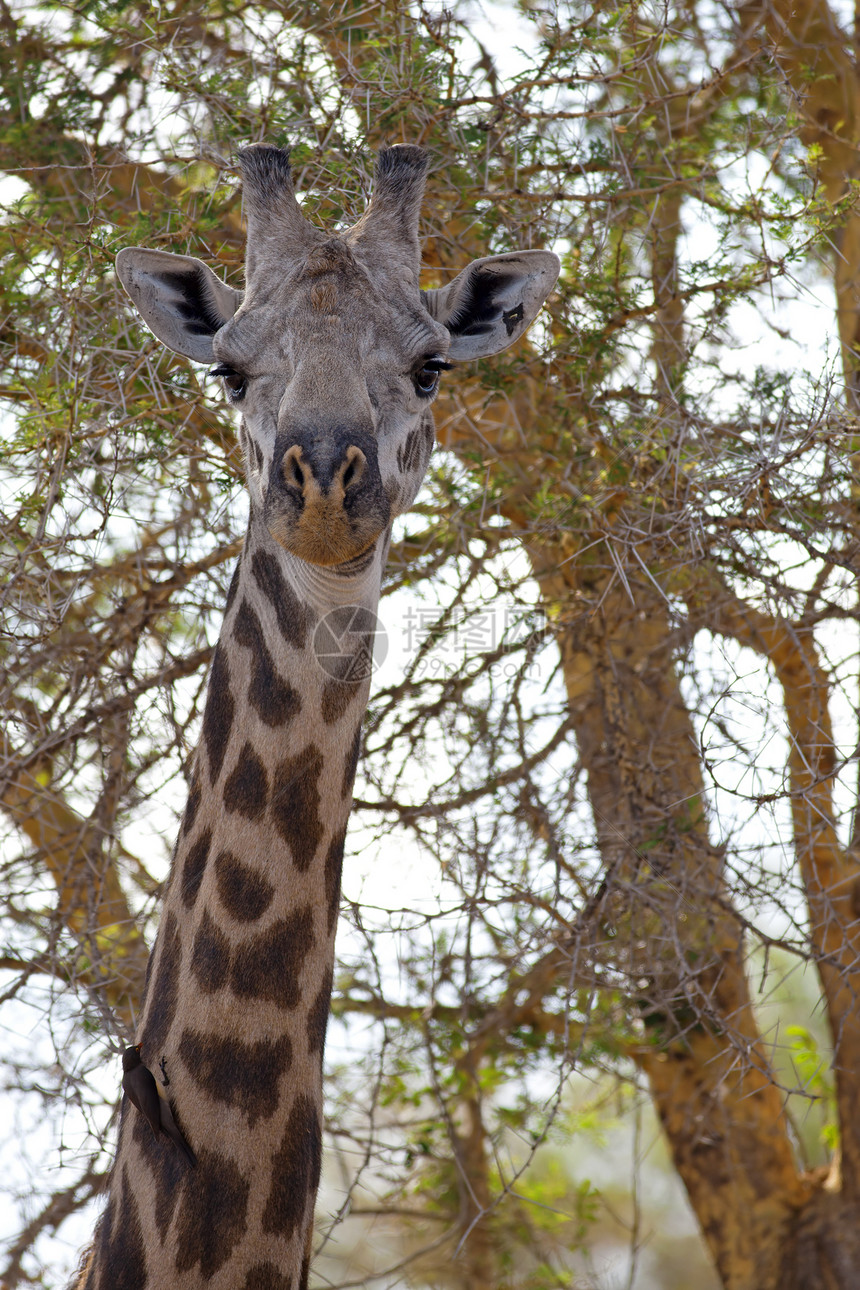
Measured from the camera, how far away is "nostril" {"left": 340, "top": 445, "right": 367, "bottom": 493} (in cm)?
231

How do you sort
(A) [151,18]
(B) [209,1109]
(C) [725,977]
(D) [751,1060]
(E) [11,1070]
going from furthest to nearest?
(C) [725,977], (E) [11,1070], (A) [151,18], (D) [751,1060], (B) [209,1109]

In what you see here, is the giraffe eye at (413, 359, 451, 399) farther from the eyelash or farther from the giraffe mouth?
the giraffe mouth

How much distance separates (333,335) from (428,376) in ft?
1.00

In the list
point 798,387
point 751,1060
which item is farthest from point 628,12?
point 751,1060

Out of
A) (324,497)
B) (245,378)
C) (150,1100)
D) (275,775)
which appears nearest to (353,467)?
(324,497)

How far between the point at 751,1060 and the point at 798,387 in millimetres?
2097

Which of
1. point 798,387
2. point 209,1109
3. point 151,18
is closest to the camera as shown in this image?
point 209,1109

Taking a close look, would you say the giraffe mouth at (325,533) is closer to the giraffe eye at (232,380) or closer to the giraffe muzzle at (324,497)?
the giraffe muzzle at (324,497)

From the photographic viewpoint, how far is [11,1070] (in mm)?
4500

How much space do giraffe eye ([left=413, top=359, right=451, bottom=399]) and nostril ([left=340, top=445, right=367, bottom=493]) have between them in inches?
21.2

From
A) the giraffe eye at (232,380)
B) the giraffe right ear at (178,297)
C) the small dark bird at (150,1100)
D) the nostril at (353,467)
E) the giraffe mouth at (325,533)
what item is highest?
the giraffe right ear at (178,297)

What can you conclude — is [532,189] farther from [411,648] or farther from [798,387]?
[411,648]

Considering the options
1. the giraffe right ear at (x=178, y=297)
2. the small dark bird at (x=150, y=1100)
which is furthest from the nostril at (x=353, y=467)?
the small dark bird at (x=150, y=1100)

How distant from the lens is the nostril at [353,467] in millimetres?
2307
